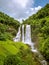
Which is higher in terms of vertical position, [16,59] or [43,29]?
[43,29]

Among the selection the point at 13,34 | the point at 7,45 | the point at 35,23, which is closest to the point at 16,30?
the point at 13,34

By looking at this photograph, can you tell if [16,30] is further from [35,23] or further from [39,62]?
[39,62]

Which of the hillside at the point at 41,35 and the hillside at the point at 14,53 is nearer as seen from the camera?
the hillside at the point at 14,53

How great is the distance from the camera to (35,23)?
55562mm

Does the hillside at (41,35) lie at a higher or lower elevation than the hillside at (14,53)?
higher

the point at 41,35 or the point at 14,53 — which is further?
the point at 41,35

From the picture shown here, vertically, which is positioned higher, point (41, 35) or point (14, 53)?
point (41, 35)

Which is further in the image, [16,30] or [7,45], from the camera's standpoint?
[16,30]

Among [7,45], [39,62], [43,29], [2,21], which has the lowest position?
[39,62]

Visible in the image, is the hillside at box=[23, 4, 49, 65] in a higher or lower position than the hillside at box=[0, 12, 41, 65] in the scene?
higher

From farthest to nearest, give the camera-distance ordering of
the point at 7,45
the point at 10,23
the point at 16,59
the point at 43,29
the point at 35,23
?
the point at 10,23 < the point at 35,23 < the point at 43,29 < the point at 7,45 < the point at 16,59

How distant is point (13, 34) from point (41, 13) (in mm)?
11143

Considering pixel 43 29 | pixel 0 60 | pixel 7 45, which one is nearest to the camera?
pixel 0 60

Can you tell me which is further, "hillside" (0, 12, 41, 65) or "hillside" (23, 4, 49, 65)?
"hillside" (23, 4, 49, 65)
